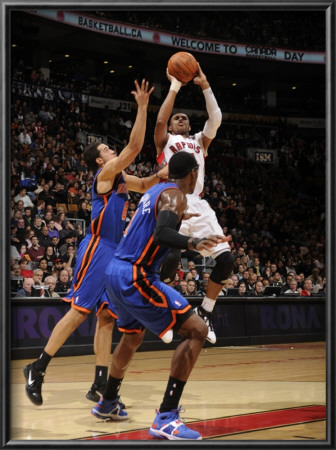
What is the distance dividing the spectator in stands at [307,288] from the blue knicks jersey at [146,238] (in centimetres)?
892

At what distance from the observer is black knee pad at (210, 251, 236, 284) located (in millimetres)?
6168

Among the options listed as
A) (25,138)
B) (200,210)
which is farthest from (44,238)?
(200,210)

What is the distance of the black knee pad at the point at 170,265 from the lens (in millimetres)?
6277

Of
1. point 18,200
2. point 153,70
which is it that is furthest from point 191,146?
point 153,70

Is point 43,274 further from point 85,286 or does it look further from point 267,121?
point 267,121

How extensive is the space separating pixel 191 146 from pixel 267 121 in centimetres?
1527

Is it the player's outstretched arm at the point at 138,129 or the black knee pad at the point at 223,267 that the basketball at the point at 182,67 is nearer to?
the player's outstretched arm at the point at 138,129

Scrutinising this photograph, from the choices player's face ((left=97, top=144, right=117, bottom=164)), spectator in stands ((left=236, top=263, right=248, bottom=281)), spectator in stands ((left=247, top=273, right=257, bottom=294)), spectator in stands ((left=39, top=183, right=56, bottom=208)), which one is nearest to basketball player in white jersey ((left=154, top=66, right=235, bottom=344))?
player's face ((left=97, top=144, right=117, bottom=164))

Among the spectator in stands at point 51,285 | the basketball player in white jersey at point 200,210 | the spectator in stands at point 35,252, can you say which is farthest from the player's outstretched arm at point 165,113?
the spectator in stands at point 35,252

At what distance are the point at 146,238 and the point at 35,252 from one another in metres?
6.19

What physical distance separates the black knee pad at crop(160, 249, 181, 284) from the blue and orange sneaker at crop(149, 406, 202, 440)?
87.7 inches

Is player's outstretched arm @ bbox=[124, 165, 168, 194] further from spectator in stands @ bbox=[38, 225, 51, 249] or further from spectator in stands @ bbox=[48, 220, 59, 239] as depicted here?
spectator in stands @ bbox=[48, 220, 59, 239]

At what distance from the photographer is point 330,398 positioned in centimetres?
368

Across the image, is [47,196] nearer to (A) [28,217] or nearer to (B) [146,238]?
(A) [28,217]
